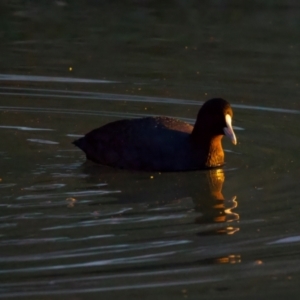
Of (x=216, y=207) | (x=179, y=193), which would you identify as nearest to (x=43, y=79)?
(x=179, y=193)

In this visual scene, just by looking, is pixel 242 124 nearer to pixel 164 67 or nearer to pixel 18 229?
pixel 164 67

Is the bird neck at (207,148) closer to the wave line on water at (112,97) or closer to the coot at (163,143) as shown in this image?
the coot at (163,143)

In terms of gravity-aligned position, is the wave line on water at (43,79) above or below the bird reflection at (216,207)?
above

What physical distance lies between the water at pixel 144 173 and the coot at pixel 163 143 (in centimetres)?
12

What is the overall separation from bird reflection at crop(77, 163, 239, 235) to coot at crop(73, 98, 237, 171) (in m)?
0.09

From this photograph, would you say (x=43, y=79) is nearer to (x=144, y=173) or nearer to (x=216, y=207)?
(x=144, y=173)

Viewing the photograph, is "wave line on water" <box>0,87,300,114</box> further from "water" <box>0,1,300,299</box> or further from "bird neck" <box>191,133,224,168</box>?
"bird neck" <box>191,133,224,168</box>

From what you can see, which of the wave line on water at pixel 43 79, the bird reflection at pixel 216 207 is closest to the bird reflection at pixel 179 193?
the bird reflection at pixel 216 207

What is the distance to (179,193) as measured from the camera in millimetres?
7512

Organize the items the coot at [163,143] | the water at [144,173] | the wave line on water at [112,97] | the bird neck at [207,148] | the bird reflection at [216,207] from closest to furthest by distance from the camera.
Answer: the water at [144,173], the bird reflection at [216,207], the coot at [163,143], the bird neck at [207,148], the wave line on water at [112,97]

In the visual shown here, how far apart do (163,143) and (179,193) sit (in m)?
0.80

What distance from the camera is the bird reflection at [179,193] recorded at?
6.77m

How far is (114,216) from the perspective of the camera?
664 cm

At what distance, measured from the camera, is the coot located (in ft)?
26.7
